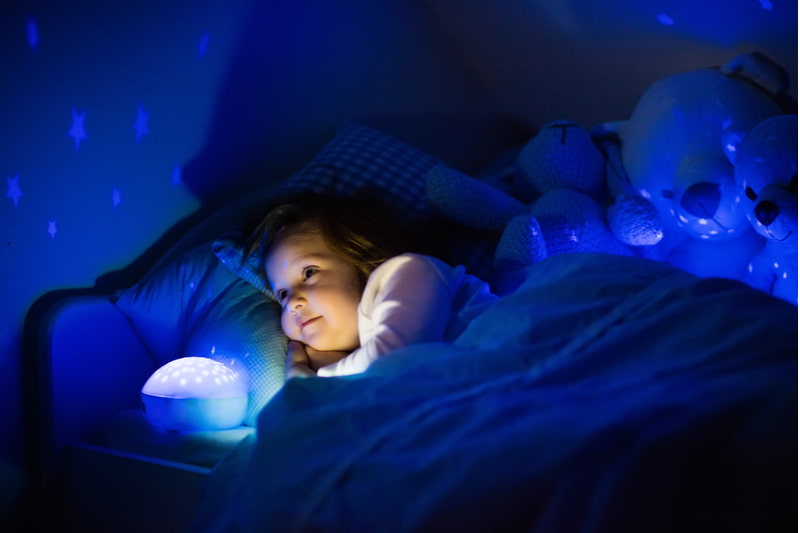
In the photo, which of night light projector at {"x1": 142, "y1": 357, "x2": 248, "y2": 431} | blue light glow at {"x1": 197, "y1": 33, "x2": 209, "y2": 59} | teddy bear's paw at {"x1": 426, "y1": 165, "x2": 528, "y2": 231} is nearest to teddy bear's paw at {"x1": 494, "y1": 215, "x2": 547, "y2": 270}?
teddy bear's paw at {"x1": 426, "y1": 165, "x2": 528, "y2": 231}

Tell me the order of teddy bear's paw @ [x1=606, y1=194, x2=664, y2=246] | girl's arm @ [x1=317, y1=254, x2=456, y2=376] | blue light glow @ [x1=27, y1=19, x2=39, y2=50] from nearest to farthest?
girl's arm @ [x1=317, y1=254, x2=456, y2=376] → blue light glow @ [x1=27, y1=19, x2=39, y2=50] → teddy bear's paw @ [x1=606, y1=194, x2=664, y2=246]

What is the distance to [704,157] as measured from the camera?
1400 millimetres

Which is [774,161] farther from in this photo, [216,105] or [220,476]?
[216,105]

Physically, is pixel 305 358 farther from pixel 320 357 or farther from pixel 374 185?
pixel 374 185

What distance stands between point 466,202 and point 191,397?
70 cm

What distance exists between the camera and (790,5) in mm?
1375

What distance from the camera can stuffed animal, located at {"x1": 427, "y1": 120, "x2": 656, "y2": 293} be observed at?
142 centimetres

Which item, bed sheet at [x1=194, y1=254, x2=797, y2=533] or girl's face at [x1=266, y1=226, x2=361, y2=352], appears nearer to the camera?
bed sheet at [x1=194, y1=254, x2=797, y2=533]

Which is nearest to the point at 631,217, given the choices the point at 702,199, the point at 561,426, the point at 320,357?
the point at 702,199

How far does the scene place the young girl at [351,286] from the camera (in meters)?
1.18

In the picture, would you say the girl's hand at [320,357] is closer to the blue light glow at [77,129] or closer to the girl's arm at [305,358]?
the girl's arm at [305,358]

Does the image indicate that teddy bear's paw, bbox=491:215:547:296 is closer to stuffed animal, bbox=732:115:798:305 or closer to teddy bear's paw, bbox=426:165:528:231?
teddy bear's paw, bbox=426:165:528:231

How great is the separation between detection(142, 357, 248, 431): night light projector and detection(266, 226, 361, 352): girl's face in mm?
185

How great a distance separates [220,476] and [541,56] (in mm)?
1480
